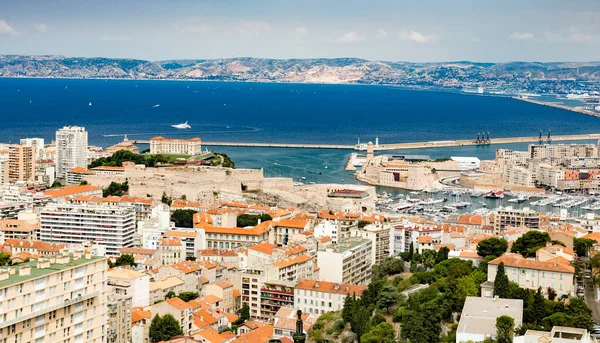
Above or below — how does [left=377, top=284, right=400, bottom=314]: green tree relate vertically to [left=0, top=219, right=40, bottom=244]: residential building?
above

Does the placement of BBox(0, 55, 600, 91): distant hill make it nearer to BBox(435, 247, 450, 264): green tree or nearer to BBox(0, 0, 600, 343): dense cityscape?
BBox(0, 0, 600, 343): dense cityscape

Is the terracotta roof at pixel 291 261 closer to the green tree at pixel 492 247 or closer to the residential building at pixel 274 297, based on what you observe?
the residential building at pixel 274 297

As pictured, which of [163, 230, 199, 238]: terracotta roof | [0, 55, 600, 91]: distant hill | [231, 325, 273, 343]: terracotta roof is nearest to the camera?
[231, 325, 273, 343]: terracotta roof

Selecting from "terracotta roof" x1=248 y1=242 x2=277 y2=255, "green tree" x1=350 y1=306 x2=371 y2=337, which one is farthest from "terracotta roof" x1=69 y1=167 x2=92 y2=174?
"green tree" x1=350 y1=306 x2=371 y2=337

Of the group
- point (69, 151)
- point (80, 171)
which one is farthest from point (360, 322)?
point (69, 151)

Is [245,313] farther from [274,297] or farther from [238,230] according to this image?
[238,230]

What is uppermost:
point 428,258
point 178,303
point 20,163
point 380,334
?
point 20,163

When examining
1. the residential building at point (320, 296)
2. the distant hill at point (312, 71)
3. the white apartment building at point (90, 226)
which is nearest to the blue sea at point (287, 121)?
the white apartment building at point (90, 226)

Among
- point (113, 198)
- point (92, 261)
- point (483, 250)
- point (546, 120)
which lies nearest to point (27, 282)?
point (92, 261)
